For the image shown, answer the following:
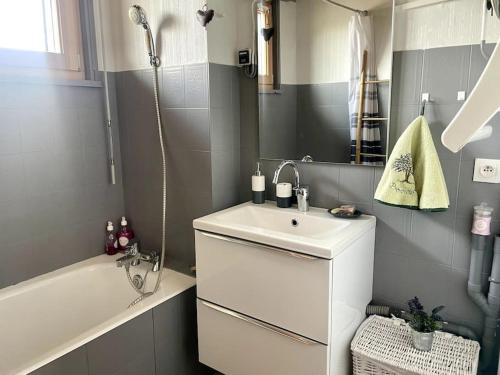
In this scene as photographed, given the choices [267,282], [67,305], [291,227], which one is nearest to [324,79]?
[291,227]

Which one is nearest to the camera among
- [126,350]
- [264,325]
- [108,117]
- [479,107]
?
[479,107]

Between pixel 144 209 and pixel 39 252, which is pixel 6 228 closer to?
pixel 39 252

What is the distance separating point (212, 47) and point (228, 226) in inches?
32.1

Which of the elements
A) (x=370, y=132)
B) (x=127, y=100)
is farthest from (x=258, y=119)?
(x=127, y=100)

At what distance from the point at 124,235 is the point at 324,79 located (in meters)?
1.38

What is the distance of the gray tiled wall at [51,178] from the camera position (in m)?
1.76

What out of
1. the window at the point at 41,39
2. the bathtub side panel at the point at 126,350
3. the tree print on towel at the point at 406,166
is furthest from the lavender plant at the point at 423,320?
the window at the point at 41,39

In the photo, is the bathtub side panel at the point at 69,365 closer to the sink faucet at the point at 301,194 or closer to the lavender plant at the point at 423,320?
the sink faucet at the point at 301,194

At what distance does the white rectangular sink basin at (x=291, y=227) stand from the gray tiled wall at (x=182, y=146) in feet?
0.62

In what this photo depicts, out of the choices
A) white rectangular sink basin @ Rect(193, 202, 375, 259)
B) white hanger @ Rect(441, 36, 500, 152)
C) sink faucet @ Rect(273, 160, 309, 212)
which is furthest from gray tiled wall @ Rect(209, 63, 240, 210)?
white hanger @ Rect(441, 36, 500, 152)

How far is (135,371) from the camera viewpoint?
1.64 m

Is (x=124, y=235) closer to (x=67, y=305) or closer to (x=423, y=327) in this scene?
(x=67, y=305)

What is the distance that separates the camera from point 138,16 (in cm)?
179

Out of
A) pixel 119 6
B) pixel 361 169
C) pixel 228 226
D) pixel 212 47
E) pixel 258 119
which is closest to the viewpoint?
pixel 228 226
